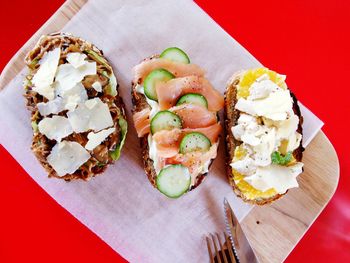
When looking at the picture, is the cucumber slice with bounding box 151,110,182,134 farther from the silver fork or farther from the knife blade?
the silver fork

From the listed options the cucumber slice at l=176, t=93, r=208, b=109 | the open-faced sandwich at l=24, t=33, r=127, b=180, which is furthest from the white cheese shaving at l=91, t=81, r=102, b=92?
the cucumber slice at l=176, t=93, r=208, b=109

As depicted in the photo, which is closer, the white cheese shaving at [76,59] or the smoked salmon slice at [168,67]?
the white cheese shaving at [76,59]

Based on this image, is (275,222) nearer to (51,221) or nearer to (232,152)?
(232,152)

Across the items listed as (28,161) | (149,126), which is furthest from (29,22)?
(149,126)

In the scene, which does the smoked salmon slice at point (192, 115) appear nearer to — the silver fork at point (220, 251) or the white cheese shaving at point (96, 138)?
the white cheese shaving at point (96, 138)

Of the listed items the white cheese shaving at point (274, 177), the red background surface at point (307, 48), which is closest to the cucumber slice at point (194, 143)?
the white cheese shaving at point (274, 177)

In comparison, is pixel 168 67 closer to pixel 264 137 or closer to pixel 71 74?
pixel 71 74
